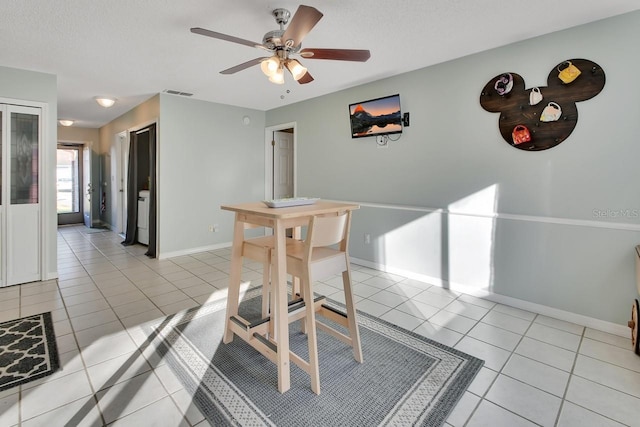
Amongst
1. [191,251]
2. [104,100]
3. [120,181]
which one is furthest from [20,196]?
[120,181]

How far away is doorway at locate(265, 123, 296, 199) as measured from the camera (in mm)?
5859

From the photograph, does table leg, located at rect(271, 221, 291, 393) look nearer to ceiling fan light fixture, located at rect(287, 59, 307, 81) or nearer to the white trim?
ceiling fan light fixture, located at rect(287, 59, 307, 81)

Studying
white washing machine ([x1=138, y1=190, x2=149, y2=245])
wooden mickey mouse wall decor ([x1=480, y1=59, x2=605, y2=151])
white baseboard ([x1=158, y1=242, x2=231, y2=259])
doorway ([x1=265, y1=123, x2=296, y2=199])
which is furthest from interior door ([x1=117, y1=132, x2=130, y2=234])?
wooden mickey mouse wall decor ([x1=480, y1=59, x2=605, y2=151])

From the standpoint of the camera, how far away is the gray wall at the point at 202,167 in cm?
468

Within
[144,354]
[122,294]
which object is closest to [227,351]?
[144,354]

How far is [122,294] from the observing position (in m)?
3.26

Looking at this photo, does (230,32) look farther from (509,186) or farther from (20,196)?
(20,196)

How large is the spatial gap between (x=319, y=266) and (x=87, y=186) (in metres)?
8.22

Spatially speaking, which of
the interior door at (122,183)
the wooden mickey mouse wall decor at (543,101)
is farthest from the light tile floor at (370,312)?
the interior door at (122,183)

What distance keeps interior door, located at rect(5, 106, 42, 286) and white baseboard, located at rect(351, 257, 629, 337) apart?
4272 millimetres

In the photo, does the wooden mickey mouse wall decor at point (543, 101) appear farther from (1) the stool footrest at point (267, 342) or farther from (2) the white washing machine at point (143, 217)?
(2) the white washing machine at point (143, 217)

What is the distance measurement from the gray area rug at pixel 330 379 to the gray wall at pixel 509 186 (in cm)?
127

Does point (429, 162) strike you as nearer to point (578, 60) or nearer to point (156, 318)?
point (578, 60)

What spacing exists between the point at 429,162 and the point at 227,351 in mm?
2799
